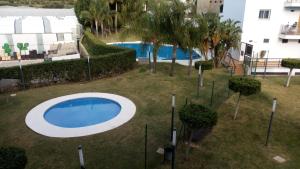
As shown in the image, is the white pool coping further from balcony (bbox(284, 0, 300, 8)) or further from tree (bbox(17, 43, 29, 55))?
balcony (bbox(284, 0, 300, 8))

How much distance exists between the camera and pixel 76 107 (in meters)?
14.4

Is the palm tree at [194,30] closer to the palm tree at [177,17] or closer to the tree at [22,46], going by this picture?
the palm tree at [177,17]

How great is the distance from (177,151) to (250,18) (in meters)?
18.4

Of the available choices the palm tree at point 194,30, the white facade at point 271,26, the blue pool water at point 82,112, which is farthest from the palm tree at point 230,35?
the blue pool water at point 82,112

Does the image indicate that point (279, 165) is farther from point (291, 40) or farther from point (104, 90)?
point (291, 40)

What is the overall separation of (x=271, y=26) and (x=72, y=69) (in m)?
18.6

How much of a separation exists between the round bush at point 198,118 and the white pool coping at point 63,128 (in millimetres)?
4312

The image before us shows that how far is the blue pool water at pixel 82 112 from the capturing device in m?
12.6

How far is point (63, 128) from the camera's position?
1134cm

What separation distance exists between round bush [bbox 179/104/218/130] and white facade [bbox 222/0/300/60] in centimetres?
1747

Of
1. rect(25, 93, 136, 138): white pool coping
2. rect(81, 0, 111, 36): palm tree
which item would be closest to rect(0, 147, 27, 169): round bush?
rect(25, 93, 136, 138): white pool coping

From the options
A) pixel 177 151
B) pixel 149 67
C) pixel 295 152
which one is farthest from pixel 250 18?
pixel 177 151

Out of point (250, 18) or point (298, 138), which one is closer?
point (298, 138)

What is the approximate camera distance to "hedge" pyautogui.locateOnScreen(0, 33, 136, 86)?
1594 cm
